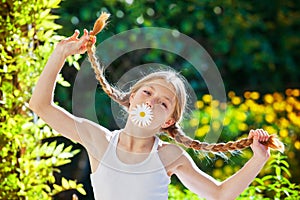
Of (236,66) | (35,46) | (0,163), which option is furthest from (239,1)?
(0,163)

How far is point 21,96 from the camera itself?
2.22 metres

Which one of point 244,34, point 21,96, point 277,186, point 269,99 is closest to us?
point 21,96

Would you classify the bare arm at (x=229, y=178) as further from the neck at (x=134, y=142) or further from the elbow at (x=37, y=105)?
the elbow at (x=37, y=105)

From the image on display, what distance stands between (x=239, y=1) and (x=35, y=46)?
1.73m

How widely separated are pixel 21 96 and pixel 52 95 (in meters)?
0.58

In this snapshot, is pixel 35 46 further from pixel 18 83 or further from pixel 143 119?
pixel 143 119

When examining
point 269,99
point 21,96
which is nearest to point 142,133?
point 21,96

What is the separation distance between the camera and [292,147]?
347 centimetres

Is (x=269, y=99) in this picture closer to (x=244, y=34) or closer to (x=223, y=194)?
(x=244, y=34)

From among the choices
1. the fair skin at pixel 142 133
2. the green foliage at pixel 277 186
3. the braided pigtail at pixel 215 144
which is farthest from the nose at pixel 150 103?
the green foliage at pixel 277 186

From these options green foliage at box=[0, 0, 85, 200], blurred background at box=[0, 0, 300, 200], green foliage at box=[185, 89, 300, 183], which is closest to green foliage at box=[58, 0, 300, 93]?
blurred background at box=[0, 0, 300, 200]

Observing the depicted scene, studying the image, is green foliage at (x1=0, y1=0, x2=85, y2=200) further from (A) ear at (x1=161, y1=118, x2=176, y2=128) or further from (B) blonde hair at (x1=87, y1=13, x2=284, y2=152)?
(A) ear at (x1=161, y1=118, x2=176, y2=128)

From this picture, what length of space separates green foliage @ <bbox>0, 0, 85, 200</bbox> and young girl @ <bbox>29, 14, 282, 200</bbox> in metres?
0.53

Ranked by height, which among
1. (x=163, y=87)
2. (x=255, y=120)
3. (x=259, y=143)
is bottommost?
(x=255, y=120)
